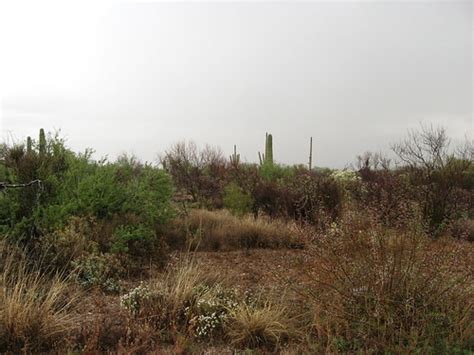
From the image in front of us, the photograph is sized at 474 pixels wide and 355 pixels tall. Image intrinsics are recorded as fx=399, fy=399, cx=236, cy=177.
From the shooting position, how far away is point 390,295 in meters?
3.55

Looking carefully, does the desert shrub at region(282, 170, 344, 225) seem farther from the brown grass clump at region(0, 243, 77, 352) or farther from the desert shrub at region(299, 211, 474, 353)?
the brown grass clump at region(0, 243, 77, 352)

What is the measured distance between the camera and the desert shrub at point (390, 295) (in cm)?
340

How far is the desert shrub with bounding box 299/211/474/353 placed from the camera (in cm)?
340

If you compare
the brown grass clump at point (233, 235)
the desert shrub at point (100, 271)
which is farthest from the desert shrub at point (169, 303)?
the brown grass clump at point (233, 235)

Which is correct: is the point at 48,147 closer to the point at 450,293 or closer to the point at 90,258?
the point at 90,258

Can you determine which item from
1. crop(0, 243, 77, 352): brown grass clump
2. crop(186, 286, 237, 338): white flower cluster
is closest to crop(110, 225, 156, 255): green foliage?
crop(186, 286, 237, 338): white flower cluster

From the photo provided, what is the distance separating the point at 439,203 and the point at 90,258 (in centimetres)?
738

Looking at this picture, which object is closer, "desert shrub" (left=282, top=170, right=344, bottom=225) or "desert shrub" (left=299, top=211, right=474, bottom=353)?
"desert shrub" (left=299, top=211, right=474, bottom=353)

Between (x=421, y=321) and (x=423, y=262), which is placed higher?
(x=423, y=262)

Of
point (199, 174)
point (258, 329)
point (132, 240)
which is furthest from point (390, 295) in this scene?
point (199, 174)

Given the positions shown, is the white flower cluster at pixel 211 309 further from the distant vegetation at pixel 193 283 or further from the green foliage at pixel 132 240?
the green foliage at pixel 132 240

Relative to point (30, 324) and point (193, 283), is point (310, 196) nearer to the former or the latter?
point (193, 283)

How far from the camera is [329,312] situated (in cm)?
364

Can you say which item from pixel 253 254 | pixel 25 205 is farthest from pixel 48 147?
pixel 253 254
